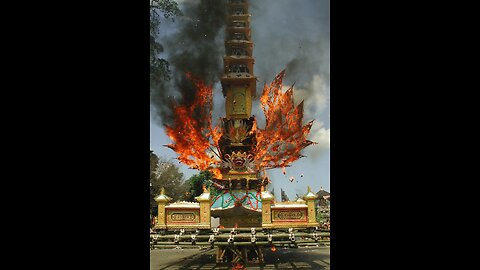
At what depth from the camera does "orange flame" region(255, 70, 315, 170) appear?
1198 cm

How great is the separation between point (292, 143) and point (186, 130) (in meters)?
3.58

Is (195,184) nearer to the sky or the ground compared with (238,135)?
nearer to the ground

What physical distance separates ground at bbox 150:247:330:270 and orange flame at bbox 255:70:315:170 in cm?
338

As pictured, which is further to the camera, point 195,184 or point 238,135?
point 195,184

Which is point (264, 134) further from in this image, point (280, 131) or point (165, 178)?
point (165, 178)

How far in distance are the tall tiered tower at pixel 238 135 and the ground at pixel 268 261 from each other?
1569 millimetres

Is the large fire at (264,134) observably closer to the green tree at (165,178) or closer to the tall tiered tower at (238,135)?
the tall tiered tower at (238,135)

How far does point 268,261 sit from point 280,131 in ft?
15.8

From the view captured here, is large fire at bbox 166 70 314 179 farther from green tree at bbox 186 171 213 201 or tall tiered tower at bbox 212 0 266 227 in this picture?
green tree at bbox 186 171 213 201

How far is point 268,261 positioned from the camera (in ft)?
43.1

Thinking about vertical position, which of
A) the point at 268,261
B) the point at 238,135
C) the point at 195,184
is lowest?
the point at 268,261

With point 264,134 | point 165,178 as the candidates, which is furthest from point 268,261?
point 165,178

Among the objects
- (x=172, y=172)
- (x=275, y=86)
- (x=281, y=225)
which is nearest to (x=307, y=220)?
(x=281, y=225)
